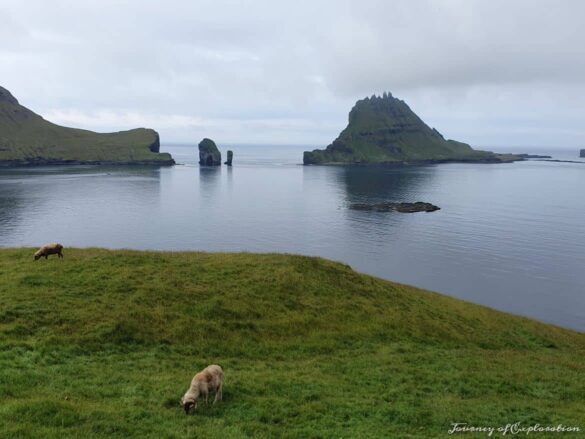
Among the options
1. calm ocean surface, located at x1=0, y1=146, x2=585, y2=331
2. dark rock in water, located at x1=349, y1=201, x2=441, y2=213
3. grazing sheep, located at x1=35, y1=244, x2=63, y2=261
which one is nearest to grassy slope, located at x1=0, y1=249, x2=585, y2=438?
grazing sheep, located at x1=35, y1=244, x2=63, y2=261

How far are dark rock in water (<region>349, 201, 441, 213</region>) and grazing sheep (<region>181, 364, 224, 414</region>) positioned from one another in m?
135

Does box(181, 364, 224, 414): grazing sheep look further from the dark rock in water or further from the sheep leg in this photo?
the dark rock in water

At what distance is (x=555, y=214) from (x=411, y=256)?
252 ft

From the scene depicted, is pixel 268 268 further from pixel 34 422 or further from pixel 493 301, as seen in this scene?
pixel 493 301

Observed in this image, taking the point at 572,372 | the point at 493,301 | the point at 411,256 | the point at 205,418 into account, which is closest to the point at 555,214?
the point at 411,256

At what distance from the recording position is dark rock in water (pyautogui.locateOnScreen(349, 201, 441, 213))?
489 ft

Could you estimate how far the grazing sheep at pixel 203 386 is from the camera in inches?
647

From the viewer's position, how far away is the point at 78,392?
57.3 ft

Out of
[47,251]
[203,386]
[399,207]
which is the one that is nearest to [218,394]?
[203,386]

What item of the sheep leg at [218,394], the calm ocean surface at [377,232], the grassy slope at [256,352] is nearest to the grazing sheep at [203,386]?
the sheep leg at [218,394]

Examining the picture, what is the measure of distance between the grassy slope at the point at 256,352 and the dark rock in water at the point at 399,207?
108118 millimetres

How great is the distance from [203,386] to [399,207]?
14132 centimetres

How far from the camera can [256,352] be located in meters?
25.7

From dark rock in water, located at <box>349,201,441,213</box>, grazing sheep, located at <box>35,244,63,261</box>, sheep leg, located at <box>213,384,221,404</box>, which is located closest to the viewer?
sheep leg, located at <box>213,384,221,404</box>
